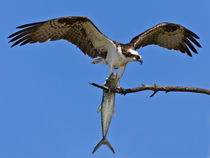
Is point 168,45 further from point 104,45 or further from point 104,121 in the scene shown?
point 104,121

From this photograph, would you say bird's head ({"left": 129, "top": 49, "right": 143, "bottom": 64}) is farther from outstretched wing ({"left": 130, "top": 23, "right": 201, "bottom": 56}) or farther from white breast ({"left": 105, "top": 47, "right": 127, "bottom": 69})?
outstretched wing ({"left": 130, "top": 23, "right": 201, "bottom": 56})

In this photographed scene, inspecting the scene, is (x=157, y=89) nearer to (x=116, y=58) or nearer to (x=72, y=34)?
(x=116, y=58)

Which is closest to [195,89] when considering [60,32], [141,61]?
[141,61]

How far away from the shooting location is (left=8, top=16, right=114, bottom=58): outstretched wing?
11539mm

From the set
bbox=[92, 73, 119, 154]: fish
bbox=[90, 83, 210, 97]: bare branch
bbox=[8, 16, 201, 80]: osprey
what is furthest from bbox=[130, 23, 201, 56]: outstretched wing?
Result: bbox=[90, 83, 210, 97]: bare branch

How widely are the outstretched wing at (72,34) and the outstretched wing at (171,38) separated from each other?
1.57 m

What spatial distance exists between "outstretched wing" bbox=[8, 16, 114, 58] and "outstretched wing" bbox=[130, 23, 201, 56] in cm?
157

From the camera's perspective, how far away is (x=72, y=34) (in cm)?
1202

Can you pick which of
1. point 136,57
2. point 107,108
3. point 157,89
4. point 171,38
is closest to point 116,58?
point 136,57

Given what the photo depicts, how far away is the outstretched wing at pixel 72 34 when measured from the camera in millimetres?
11539

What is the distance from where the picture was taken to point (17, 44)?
37.8ft

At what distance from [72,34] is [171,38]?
3.57 meters

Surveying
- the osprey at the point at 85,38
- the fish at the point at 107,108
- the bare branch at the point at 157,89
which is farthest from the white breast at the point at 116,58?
the bare branch at the point at 157,89

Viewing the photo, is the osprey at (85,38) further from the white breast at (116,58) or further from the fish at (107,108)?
the fish at (107,108)
